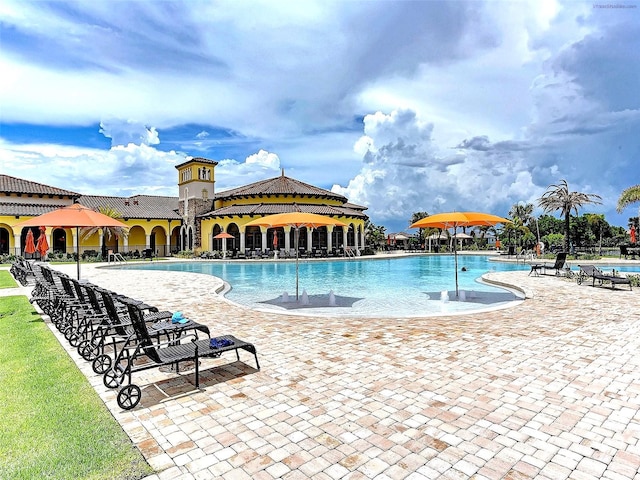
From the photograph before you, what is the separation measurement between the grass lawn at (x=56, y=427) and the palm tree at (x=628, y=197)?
93.9 feet

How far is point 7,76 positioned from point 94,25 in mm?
3117

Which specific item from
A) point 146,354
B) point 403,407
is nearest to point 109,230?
point 146,354

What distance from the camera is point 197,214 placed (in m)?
44.7

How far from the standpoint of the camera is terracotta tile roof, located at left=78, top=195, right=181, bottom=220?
147 ft

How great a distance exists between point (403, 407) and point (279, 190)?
133 feet

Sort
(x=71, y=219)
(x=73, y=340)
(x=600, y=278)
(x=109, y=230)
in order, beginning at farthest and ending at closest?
1. (x=109, y=230)
2. (x=600, y=278)
3. (x=71, y=219)
4. (x=73, y=340)

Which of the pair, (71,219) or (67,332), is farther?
(71,219)

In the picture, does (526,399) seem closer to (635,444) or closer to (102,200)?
(635,444)

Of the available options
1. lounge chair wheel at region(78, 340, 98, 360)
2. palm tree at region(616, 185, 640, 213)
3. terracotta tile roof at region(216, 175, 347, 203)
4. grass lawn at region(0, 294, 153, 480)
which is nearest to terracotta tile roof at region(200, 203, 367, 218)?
terracotta tile roof at region(216, 175, 347, 203)

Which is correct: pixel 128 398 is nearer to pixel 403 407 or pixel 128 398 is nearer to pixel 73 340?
pixel 403 407

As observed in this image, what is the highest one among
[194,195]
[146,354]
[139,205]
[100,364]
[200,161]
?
[200,161]

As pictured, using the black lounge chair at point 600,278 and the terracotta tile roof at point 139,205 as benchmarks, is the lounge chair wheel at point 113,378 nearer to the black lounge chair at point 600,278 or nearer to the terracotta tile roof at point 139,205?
the black lounge chair at point 600,278

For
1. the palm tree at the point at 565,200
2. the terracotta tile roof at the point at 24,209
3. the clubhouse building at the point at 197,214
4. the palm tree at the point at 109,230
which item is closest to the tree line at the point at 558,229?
the palm tree at the point at 565,200

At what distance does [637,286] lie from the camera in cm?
1441
